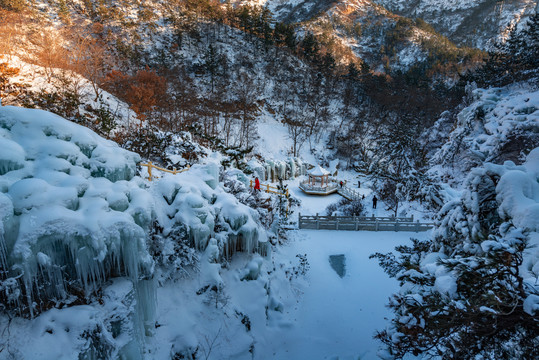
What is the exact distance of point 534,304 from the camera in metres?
1.93


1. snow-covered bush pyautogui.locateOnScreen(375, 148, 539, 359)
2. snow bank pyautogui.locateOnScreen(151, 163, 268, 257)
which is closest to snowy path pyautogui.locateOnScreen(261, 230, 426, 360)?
snow bank pyautogui.locateOnScreen(151, 163, 268, 257)

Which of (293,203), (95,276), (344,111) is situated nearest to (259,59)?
(344,111)

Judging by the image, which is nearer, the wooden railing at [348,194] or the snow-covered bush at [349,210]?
the snow-covered bush at [349,210]

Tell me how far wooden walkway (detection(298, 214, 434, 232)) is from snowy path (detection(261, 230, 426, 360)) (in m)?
0.73

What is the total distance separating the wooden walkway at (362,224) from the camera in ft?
38.9

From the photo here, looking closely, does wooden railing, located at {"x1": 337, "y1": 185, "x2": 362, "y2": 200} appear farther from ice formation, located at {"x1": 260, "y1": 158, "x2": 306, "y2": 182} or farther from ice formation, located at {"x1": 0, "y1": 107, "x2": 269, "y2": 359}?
ice formation, located at {"x1": 0, "y1": 107, "x2": 269, "y2": 359}

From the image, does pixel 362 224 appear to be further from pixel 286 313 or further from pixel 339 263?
pixel 286 313

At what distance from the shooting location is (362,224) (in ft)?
39.2

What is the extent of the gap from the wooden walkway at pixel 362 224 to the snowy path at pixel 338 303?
2.39 ft

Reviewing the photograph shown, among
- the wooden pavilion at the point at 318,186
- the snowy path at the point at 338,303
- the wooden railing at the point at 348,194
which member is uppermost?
the wooden pavilion at the point at 318,186

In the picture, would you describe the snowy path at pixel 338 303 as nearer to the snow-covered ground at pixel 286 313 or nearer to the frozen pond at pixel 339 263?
the snow-covered ground at pixel 286 313

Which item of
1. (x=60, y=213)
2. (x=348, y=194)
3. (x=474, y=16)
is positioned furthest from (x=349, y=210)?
(x=474, y=16)

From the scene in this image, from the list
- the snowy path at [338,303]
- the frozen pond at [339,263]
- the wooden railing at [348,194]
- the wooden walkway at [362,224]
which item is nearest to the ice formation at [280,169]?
the wooden railing at [348,194]

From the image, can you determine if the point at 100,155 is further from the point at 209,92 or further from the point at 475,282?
the point at 209,92
